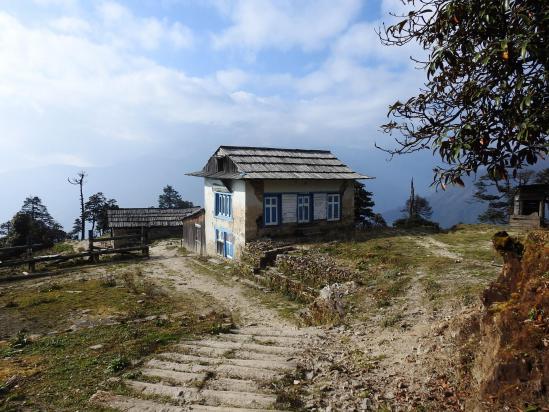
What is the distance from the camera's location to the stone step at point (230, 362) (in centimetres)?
735

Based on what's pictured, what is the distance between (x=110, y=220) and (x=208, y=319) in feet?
89.3

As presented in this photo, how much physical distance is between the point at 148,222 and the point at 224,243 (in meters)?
15.3

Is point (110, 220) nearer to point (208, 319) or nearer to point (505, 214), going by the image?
point (208, 319)

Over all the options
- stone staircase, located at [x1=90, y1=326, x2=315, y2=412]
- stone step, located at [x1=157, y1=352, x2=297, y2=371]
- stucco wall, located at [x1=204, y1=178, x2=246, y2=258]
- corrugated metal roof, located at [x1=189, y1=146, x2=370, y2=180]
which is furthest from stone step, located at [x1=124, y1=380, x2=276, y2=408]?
stucco wall, located at [x1=204, y1=178, x2=246, y2=258]

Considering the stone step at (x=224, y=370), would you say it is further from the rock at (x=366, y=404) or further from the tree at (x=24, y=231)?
the tree at (x=24, y=231)

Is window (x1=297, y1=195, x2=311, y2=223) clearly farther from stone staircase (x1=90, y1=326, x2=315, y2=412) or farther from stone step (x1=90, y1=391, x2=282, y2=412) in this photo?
stone step (x1=90, y1=391, x2=282, y2=412)

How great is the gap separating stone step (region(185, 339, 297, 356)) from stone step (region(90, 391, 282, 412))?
2.37 meters

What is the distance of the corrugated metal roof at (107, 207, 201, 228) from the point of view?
35906 millimetres

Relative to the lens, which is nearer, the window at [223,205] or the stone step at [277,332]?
the stone step at [277,332]

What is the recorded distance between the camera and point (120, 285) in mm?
17922

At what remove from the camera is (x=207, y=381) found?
271 inches

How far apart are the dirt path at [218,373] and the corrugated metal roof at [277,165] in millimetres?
12810

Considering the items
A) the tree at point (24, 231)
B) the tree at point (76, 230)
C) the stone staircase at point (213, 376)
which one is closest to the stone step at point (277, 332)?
the stone staircase at point (213, 376)

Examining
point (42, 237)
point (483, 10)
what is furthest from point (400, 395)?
point (42, 237)
